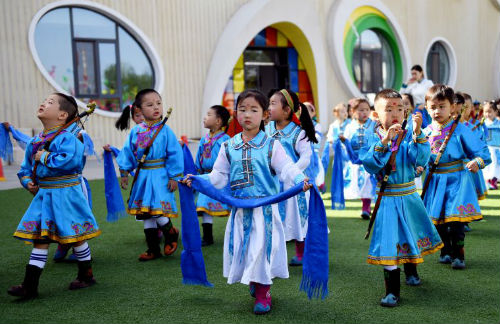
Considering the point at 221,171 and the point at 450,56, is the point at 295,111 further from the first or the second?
the point at 450,56

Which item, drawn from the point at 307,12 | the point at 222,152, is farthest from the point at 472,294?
the point at 307,12

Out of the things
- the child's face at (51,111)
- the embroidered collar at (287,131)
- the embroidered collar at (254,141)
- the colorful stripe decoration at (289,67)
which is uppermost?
the colorful stripe decoration at (289,67)

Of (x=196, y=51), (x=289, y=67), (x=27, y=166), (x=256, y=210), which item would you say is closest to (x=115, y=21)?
(x=196, y=51)

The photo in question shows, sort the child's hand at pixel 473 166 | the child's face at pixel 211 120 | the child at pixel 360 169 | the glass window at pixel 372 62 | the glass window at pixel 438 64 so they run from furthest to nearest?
the glass window at pixel 438 64
the glass window at pixel 372 62
the child at pixel 360 169
the child's face at pixel 211 120
the child's hand at pixel 473 166

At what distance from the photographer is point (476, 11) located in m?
22.7

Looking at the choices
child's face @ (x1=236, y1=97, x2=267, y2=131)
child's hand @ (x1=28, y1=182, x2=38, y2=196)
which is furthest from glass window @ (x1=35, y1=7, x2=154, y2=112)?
child's face @ (x1=236, y1=97, x2=267, y2=131)

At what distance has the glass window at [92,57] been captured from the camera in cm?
1135

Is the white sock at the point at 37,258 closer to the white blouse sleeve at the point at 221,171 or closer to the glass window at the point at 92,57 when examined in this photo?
the white blouse sleeve at the point at 221,171

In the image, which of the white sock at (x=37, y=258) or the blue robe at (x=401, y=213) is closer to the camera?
the blue robe at (x=401, y=213)

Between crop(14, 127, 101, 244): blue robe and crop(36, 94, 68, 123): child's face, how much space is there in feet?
0.32

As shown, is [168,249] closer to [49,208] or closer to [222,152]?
[49,208]

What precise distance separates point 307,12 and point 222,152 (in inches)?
502

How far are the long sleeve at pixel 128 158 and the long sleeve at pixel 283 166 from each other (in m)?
1.89

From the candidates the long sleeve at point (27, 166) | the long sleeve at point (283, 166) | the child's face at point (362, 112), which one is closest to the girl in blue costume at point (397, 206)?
the long sleeve at point (283, 166)
